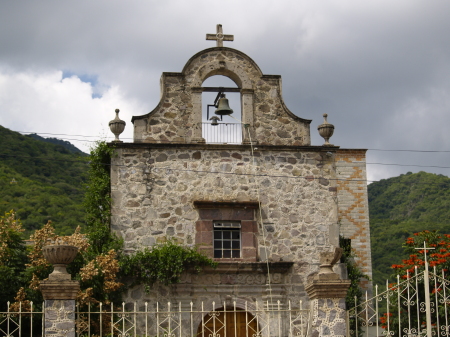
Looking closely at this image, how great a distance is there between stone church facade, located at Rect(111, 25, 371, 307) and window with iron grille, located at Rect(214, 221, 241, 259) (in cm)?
2

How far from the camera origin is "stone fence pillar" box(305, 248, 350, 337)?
10352 millimetres

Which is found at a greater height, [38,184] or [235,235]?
[38,184]

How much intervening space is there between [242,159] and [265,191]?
906mm

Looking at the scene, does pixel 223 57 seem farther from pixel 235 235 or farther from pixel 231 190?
pixel 235 235

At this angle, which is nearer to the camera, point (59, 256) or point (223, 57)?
point (59, 256)

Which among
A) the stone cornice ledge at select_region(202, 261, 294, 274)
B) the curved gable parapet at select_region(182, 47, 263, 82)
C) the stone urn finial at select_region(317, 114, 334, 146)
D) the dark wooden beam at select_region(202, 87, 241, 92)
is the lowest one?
the stone cornice ledge at select_region(202, 261, 294, 274)

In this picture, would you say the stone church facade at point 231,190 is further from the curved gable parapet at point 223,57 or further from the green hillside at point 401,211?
the green hillside at point 401,211

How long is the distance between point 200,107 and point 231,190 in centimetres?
207

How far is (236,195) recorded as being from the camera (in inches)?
616

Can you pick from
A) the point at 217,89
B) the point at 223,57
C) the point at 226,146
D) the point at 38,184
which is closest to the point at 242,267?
the point at 226,146

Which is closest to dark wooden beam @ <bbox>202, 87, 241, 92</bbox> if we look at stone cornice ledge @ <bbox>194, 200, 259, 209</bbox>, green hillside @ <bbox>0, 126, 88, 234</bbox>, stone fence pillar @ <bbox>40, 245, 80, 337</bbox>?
stone cornice ledge @ <bbox>194, 200, 259, 209</bbox>

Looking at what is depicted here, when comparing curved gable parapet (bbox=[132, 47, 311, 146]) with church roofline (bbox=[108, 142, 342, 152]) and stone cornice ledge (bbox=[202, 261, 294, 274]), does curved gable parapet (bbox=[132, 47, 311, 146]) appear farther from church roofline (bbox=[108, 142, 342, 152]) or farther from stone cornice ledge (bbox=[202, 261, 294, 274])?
stone cornice ledge (bbox=[202, 261, 294, 274])

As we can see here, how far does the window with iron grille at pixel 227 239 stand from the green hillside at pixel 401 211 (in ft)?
43.3

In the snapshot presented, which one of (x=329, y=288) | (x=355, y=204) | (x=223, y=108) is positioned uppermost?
(x=223, y=108)
